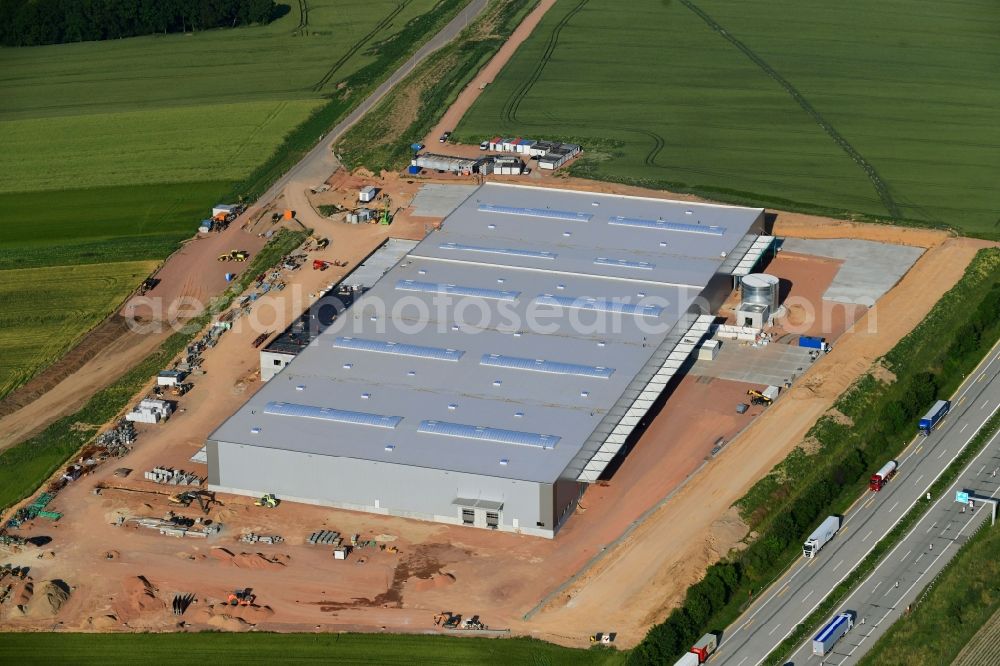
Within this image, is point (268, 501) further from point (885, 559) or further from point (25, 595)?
point (885, 559)

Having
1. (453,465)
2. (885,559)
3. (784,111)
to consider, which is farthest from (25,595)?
(784,111)

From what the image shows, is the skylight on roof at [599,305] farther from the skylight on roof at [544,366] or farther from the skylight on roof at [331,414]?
the skylight on roof at [331,414]

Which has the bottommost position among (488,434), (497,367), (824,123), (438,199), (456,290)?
(438,199)

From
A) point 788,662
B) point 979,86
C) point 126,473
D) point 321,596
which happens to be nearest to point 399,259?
point 126,473

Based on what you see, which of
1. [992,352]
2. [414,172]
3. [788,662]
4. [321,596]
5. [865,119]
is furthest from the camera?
[865,119]

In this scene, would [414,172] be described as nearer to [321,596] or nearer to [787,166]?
[787,166]

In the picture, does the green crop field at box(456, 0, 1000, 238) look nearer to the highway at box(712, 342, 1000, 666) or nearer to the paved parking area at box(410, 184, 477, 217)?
the paved parking area at box(410, 184, 477, 217)

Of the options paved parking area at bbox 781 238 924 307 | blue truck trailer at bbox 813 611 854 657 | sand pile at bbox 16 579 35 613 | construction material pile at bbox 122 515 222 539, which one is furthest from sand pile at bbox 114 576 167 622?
paved parking area at bbox 781 238 924 307
